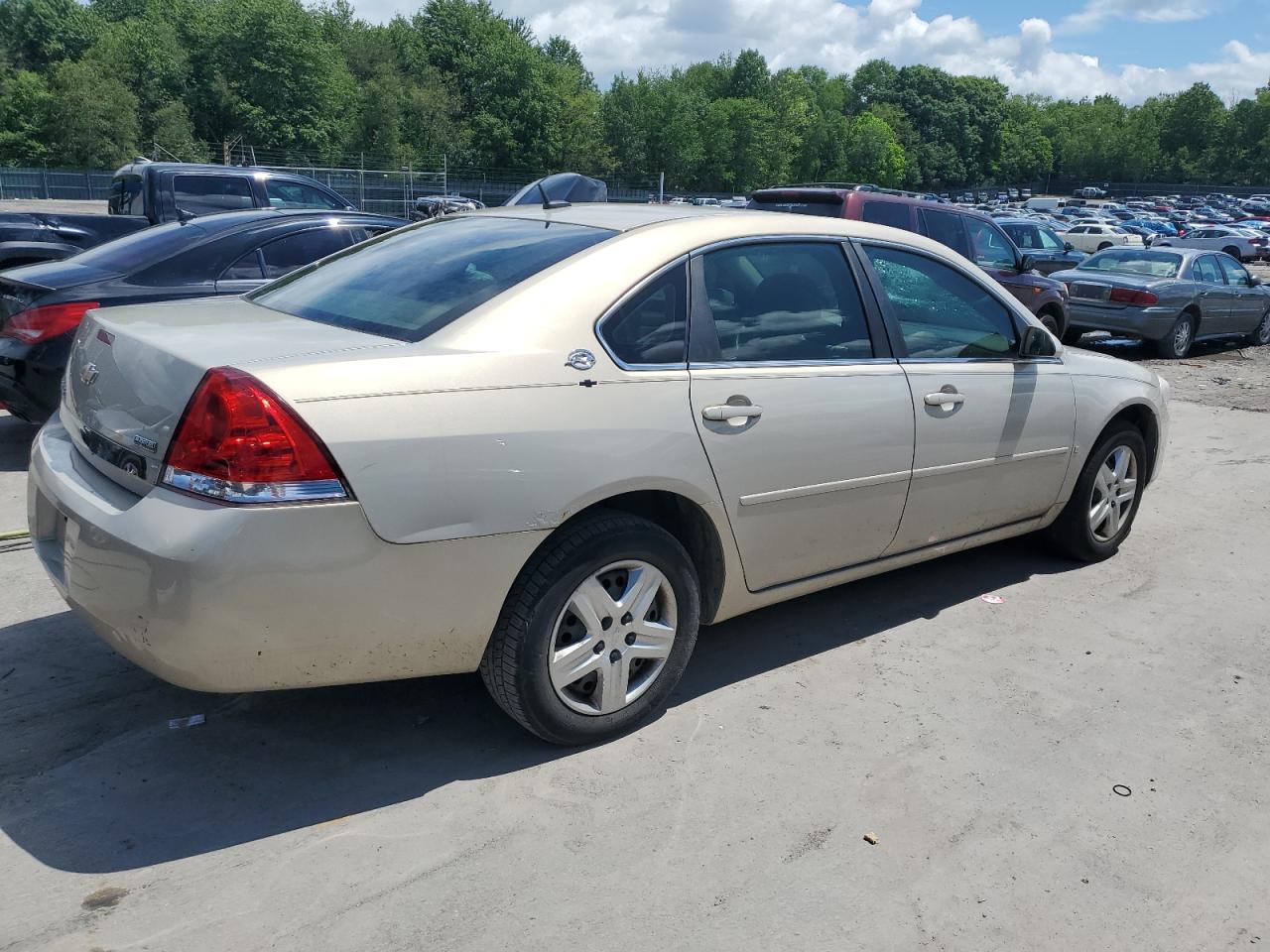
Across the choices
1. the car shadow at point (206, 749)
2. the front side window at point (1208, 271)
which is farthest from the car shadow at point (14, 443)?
the front side window at point (1208, 271)

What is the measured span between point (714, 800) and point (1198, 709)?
2031 millimetres

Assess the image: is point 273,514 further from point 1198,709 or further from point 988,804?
point 1198,709

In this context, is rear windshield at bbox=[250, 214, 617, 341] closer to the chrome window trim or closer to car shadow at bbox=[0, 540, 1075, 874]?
the chrome window trim

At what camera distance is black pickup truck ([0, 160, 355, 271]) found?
10.7 meters

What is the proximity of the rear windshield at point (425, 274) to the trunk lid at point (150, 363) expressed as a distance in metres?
0.15

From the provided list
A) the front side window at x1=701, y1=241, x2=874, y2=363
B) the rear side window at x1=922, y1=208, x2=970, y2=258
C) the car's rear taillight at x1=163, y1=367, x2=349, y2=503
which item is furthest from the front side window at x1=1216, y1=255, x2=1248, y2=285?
the car's rear taillight at x1=163, y1=367, x2=349, y2=503

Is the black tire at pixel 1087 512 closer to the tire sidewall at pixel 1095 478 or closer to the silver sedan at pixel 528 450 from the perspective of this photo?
the tire sidewall at pixel 1095 478

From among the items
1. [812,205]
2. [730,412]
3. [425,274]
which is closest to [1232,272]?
[812,205]

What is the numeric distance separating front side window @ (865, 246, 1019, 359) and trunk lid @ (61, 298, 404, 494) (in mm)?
2159

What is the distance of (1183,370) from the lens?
533 inches

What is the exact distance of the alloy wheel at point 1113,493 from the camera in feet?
17.7

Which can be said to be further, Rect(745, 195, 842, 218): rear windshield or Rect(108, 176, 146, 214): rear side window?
Rect(108, 176, 146, 214): rear side window

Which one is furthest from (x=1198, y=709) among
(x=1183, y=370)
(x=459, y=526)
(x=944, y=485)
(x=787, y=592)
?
(x=1183, y=370)

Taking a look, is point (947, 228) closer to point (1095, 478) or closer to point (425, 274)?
point (1095, 478)
